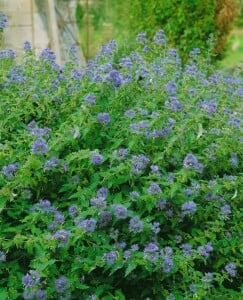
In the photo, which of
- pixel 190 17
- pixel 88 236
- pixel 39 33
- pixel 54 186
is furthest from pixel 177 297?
pixel 190 17

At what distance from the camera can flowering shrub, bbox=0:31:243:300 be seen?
266 centimetres

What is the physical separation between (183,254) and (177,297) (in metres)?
0.17

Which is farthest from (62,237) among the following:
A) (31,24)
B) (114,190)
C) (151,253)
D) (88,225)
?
(31,24)

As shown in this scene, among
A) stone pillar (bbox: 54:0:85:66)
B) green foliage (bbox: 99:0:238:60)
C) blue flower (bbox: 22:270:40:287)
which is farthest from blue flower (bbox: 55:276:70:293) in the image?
green foliage (bbox: 99:0:238:60)

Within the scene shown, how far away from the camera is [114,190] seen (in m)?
2.93

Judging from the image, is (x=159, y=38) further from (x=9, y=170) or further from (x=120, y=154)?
(x=9, y=170)

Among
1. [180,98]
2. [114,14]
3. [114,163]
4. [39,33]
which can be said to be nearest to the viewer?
[114,163]

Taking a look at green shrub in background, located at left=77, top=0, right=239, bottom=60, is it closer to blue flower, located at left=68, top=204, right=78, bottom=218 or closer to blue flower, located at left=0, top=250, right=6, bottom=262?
blue flower, located at left=68, top=204, right=78, bottom=218

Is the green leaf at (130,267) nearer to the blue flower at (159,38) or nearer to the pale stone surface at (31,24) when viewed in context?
the blue flower at (159,38)

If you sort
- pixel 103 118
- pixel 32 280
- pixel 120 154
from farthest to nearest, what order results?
pixel 103 118
pixel 120 154
pixel 32 280

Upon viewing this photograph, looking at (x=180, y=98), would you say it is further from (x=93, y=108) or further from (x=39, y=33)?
(x=39, y=33)

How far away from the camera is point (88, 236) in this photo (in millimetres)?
2730

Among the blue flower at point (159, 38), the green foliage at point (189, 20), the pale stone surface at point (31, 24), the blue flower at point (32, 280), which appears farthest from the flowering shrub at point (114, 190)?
the green foliage at point (189, 20)

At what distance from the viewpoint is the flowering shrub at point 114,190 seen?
2.66 m
